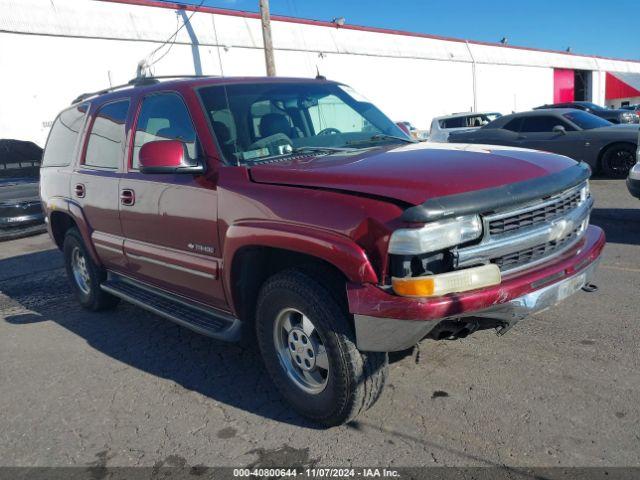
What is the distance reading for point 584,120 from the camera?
11758 mm

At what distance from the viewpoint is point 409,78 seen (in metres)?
31.6

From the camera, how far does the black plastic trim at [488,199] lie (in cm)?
249

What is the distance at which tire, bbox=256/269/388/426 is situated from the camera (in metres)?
2.81

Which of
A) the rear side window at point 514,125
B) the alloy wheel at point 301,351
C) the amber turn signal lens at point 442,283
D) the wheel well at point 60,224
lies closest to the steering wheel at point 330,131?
the alloy wheel at point 301,351

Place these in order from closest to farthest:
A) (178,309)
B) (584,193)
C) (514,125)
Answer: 1. (584,193)
2. (178,309)
3. (514,125)

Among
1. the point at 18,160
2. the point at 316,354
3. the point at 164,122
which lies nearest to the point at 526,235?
the point at 316,354

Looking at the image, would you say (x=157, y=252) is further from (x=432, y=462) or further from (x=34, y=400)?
(x=432, y=462)

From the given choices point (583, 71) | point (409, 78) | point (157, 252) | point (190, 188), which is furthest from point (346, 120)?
point (583, 71)

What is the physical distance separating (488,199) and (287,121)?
171 centimetres

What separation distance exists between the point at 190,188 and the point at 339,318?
4.61ft

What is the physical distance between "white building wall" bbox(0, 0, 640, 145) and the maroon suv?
457 inches

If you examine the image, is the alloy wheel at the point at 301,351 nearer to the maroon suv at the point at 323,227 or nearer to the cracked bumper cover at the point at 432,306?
the maroon suv at the point at 323,227

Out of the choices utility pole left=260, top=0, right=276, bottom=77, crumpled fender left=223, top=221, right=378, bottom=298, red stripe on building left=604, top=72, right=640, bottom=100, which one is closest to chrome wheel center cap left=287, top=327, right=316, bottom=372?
crumpled fender left=223, top=221, right=378, bottom=298

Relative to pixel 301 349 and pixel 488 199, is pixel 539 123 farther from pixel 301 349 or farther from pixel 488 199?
pixel 301 349
